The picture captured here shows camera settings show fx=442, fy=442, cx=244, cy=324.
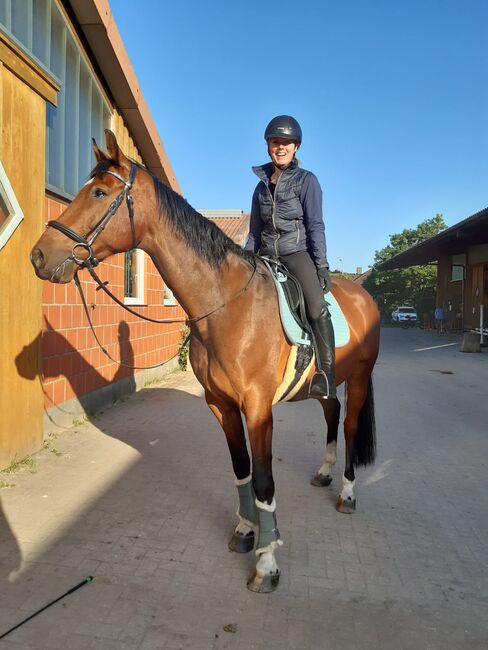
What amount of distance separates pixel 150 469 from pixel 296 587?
2197mm

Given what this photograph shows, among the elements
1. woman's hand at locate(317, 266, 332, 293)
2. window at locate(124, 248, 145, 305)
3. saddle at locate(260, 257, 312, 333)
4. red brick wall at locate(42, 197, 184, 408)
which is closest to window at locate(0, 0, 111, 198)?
red brick wall at locate(42, 197, 184, 408)

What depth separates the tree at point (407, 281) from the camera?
123ft

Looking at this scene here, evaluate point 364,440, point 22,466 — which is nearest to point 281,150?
point 364,440

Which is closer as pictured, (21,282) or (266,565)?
(266,565)

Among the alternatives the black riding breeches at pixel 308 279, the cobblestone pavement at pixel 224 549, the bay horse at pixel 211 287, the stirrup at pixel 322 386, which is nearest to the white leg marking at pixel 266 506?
the bay horse at pixel 211 287

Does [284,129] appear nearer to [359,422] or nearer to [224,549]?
[359,422]

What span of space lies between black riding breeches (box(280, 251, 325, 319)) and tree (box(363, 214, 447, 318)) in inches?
1333

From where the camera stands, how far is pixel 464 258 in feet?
73.4

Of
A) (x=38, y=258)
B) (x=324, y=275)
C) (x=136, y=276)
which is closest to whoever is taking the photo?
(x=38, y=258)

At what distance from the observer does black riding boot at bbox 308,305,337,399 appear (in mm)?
3041

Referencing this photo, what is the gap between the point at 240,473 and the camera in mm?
3002

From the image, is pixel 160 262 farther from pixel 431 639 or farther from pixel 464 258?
pixel 464 258

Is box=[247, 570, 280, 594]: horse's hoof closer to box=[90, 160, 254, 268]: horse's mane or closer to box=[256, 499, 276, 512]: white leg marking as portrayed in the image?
box=[256, 499, 276, 512]: white leg marking

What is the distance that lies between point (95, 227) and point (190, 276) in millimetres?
606
